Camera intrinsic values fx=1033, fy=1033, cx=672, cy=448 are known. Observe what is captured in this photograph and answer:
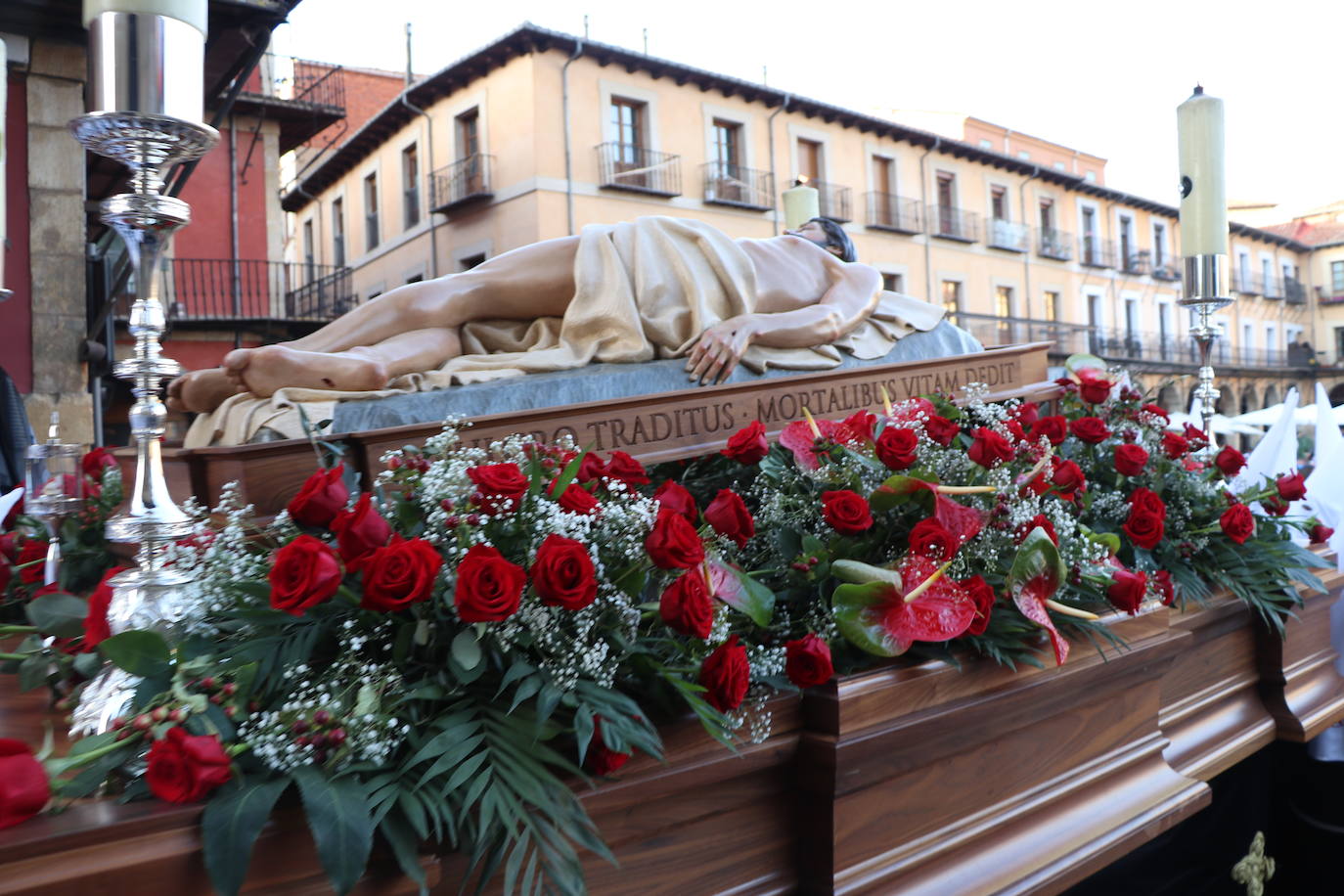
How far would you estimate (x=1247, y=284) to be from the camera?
2848 centimetres

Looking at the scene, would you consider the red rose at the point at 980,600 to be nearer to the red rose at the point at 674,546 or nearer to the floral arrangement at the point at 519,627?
the floral arrangement at the point at 519,627

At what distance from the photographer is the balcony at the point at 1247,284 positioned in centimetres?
2788

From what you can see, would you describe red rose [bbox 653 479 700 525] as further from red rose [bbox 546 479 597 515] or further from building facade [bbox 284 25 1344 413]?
building facade [bbox 284 25 1344 413]

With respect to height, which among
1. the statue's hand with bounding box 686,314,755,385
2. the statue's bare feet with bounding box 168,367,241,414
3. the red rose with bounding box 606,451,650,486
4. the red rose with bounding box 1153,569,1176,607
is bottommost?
the red rose with bounding box 1153,569,1176,607

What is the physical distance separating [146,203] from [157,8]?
192mm

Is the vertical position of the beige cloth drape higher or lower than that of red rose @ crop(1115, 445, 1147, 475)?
higher

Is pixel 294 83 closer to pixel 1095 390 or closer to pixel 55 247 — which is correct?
pixel 55 247

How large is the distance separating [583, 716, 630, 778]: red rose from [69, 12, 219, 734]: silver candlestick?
1.41ft

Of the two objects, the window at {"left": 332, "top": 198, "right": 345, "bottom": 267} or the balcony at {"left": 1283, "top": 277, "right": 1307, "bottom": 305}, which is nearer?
the window at {"left": 332, "top": 198, "right": 345, "bottom": 267}

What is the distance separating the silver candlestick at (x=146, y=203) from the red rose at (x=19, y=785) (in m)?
0.21

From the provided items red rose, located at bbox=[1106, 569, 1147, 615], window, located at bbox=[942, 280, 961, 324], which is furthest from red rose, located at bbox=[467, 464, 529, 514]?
window, located at bbox=[942, 280, 961, 324]

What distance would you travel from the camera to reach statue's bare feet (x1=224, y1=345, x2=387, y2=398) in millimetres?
1946

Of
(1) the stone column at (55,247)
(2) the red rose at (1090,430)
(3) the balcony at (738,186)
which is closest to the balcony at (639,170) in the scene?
(3) the balcony at (738,186)

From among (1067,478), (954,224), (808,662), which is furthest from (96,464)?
(954,224)
